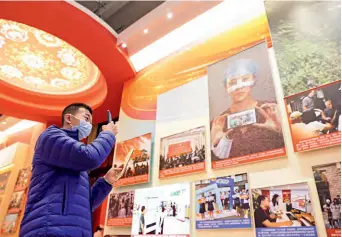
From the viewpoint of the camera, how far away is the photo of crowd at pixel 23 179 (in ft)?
12.6

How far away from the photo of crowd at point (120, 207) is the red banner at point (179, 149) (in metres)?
0.52

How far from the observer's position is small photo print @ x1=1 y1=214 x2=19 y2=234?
11.8 ft

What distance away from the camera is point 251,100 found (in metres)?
1.71

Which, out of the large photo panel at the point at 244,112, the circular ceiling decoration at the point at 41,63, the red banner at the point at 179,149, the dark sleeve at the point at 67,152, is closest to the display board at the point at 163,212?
the red banner at the point at 179,149

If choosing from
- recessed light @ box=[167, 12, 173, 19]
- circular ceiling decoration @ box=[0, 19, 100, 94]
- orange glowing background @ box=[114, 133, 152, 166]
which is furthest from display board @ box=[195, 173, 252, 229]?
circular ceiling decoration @ box=[0, 19, 100, 94]

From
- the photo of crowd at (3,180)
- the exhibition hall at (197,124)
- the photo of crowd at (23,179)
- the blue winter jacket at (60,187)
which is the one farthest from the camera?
the photo of crowd at (3,180)

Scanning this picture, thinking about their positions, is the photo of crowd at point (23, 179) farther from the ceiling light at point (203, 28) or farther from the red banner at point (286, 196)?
the red banner at point (286, 196)

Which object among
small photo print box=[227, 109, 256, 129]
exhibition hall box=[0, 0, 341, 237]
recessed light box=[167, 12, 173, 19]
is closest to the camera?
exhibition hall box=[0, 0, 341, 237]

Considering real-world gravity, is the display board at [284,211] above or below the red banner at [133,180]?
below

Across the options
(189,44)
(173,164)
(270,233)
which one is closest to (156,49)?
(189,44)

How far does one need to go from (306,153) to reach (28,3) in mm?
2440

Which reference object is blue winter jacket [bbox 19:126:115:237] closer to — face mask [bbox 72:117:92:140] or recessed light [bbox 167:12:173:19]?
face mask [bbox 72:117:92:140]

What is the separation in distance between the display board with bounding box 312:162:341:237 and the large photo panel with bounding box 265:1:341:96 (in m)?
0.46

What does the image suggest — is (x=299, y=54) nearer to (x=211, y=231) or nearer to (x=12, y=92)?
(x=211, y=231)
